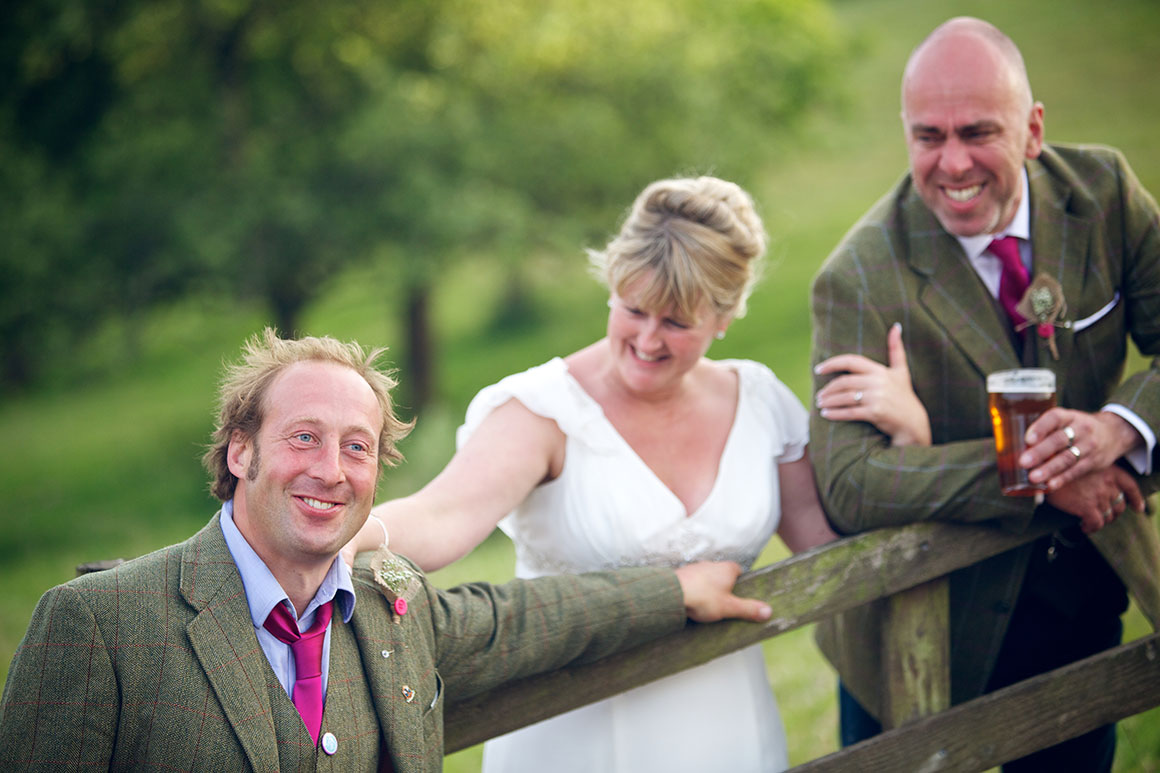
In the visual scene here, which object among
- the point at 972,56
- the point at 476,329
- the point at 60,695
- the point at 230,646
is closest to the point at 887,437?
the point at 972,56

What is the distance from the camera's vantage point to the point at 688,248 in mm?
3389

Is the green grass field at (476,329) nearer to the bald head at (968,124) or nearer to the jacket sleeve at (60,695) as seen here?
the bald head at (968,124)

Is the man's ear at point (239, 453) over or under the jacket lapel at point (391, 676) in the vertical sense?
over

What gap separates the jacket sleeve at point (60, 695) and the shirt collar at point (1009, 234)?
105 inches

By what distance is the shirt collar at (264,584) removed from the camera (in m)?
2.22

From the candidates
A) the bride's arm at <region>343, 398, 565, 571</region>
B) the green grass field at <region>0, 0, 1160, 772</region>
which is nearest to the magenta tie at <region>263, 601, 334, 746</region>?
the bride's arm at <region>343, 398, 565, 571</region>

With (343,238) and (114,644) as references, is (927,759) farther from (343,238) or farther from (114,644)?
(343,238)

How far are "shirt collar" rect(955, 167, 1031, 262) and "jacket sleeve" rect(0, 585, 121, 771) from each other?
8.74 feet

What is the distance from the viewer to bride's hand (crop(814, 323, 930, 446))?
320 cm

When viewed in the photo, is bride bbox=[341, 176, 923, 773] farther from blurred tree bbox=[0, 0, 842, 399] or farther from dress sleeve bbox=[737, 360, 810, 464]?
blurred tree bbox=[0, 0, 842, 399]

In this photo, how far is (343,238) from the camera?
17.7 meters

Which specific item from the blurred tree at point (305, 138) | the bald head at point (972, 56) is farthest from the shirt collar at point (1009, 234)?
the blurred tree at point (305, 138)

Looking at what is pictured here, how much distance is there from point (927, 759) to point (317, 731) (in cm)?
168

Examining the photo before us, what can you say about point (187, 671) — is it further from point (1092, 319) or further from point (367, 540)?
point (1092, 319)
